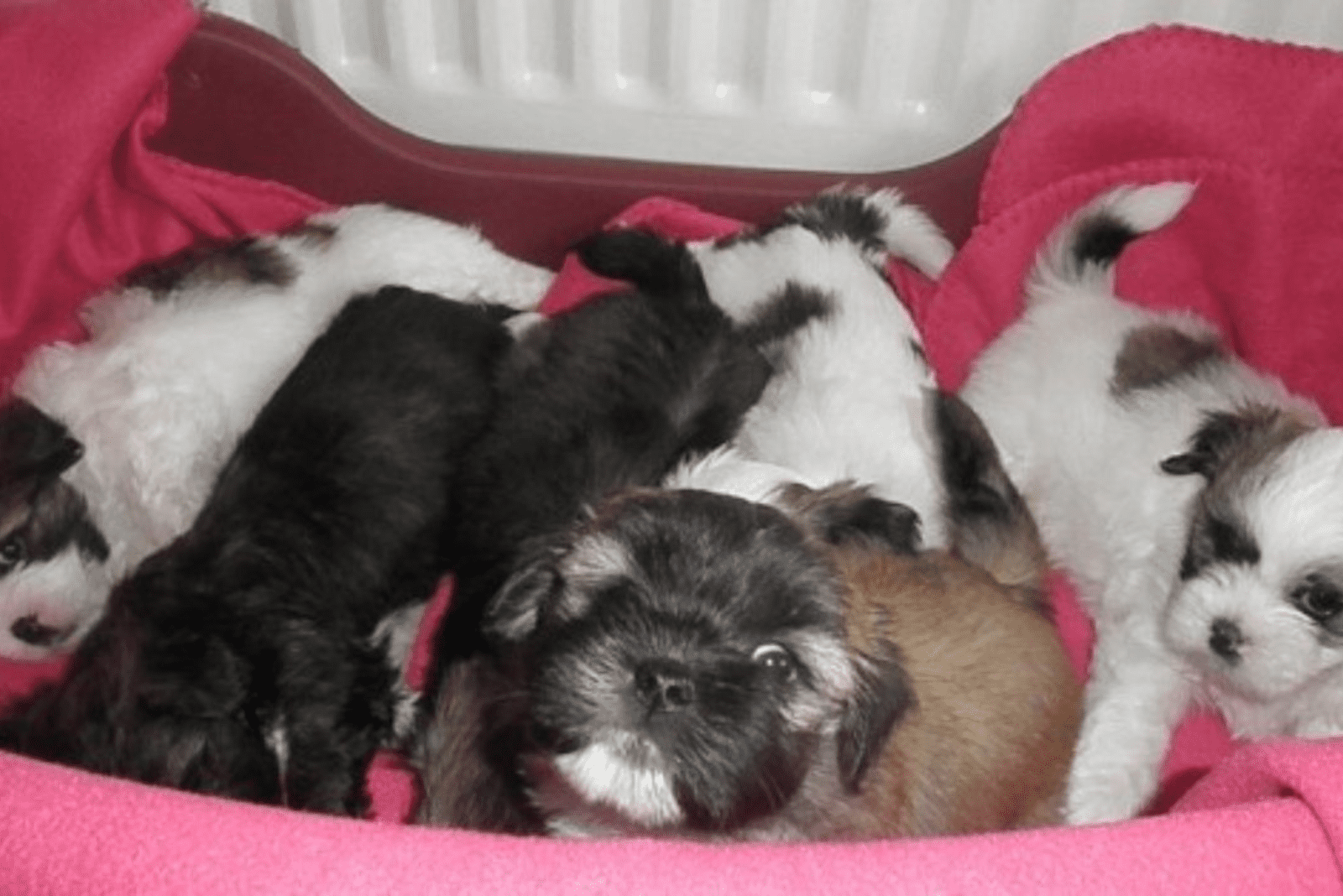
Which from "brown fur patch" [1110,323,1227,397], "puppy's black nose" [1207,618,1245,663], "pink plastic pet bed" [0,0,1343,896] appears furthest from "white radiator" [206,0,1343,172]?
"puppy's black nose" [1207,618,1245,663]

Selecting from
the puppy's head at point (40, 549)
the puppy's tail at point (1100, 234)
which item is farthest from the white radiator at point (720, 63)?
the puppy's head at point (40, 549)

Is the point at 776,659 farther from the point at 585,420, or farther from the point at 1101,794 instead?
the point at 1101,794

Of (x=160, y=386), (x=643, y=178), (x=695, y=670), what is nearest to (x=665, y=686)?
(x=695, y=670)

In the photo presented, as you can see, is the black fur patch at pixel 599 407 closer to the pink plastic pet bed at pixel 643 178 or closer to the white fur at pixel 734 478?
the white fur at pixel 734 478

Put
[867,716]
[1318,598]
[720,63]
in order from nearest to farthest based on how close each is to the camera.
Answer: [867,716] < [1318,598] < [720,63]

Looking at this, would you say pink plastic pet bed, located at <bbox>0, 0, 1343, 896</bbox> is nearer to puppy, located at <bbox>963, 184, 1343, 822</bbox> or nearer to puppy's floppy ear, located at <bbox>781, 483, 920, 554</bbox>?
puppy, located at <bbox>963, 184, 1343, 822</bbox>

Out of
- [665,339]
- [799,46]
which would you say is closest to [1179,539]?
[665,339]
